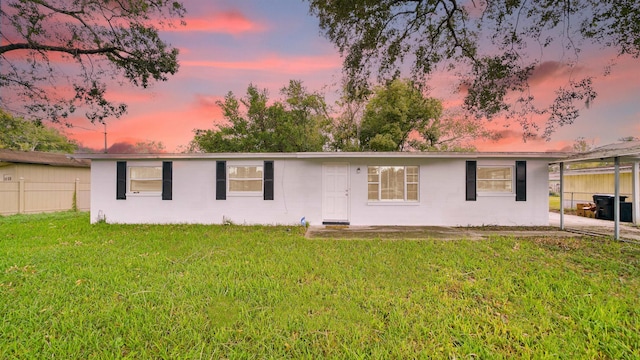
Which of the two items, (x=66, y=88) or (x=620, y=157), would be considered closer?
(x=620, y=157)

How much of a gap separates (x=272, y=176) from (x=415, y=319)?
6664mm

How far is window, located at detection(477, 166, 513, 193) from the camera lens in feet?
28.6

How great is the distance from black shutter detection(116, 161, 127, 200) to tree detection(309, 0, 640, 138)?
7.82 m

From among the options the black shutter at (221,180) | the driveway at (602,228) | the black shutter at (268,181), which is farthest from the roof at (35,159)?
the driveway at (602,228)

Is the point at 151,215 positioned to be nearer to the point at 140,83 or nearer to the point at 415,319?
the point at 140,83

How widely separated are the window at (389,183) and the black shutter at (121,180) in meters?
8.12

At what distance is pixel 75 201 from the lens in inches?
508

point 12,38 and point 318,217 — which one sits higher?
point 12,38

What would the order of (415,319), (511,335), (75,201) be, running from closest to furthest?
(511,335) < (415,319) < (75,201)

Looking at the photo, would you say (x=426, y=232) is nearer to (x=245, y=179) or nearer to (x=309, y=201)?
(x=309, y=201)

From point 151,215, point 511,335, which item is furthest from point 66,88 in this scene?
point 511,335

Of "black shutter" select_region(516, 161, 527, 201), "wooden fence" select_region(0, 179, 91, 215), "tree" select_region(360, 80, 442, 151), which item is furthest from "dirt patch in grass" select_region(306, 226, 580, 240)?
"wooden fence" select_region(0, 179, 91, 215)

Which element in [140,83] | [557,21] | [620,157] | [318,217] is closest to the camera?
[557,21]

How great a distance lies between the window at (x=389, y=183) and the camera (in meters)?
8.83
